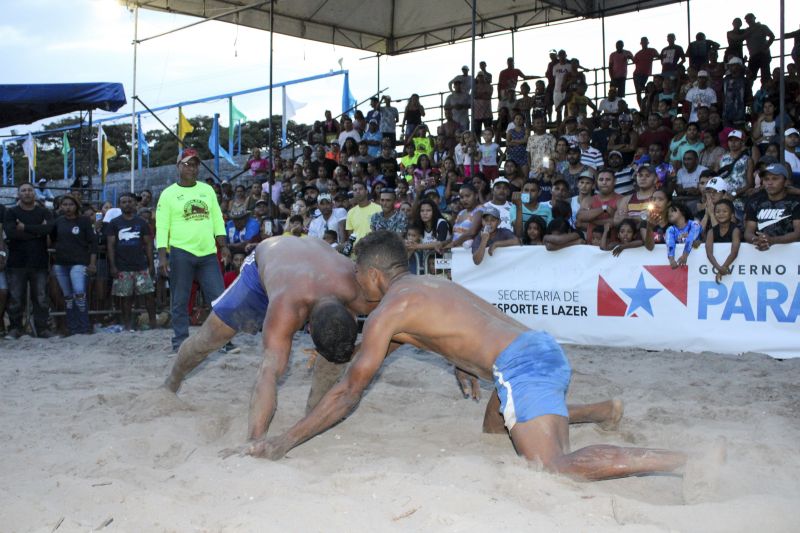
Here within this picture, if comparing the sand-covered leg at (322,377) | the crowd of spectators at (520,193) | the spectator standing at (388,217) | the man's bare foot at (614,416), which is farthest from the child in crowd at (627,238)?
the sand-covered leg at (322,377)

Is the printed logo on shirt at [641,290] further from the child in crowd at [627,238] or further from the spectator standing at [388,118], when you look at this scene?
the spectator standing at [388,118]

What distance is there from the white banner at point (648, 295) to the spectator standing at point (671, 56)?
18.3ft

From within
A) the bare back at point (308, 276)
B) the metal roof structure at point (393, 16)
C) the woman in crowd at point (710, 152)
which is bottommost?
the bare back at point (308, 276)

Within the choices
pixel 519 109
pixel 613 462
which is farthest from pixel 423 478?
pixel 519 109

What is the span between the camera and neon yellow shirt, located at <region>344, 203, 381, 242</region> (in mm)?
9773

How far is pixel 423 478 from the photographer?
10.9 feet

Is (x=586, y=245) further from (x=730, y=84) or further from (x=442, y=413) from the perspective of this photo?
(x=730, y=84)

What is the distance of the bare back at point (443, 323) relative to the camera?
11.5 ft

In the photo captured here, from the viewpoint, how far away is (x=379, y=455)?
401cm

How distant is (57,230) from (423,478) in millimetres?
7129

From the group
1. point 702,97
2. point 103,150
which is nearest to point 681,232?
point 702,97

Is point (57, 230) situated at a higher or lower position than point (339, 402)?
higher

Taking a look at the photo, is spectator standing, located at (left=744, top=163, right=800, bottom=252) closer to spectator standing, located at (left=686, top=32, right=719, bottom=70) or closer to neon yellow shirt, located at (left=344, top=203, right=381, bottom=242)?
neon yellow shirt, located at (left=344, top=203, right=381, bottom=242)

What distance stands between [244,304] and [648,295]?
418 centimetres
